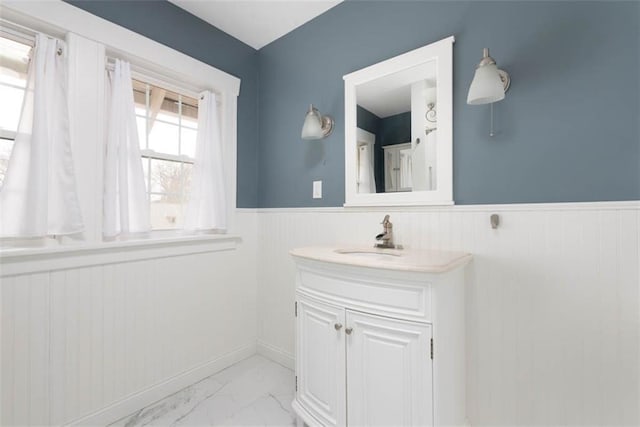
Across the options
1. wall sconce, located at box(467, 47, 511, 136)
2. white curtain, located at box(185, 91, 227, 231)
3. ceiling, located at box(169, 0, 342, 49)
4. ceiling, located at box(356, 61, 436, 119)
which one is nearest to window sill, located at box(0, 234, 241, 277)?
white curtain, located at box(185, 91, 227, 231)

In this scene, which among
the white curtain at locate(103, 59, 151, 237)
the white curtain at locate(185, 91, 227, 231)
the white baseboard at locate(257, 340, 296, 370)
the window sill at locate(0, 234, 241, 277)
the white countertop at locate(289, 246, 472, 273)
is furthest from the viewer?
the white baseboard at locate(257, 340, 296, 370)

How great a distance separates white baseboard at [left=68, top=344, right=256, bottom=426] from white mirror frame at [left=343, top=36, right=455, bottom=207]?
1.52m

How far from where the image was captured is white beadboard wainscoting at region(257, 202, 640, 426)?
1.13 metres

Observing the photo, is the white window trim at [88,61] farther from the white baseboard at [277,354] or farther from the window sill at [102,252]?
the white baseboard at [277,354]

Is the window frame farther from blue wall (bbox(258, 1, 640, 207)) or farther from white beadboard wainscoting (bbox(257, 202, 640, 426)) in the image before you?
white beadboard wainscoting (bbox(257, 202, 640, 426))

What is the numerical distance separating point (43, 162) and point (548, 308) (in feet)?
7.96

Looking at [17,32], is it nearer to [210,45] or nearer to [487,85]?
[210,45]

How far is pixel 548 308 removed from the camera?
1.26 metres

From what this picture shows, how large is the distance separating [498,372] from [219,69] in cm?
258

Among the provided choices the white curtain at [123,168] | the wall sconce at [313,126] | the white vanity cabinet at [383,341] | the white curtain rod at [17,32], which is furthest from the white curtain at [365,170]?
the white curtain rod at [17,32]

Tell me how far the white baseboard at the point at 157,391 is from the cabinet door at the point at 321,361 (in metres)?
0.84

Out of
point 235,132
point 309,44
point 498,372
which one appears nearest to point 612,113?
point 498,372

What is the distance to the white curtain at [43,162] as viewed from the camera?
1322mm

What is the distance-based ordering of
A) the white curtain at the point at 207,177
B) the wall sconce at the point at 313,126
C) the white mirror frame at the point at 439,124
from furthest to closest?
the white curtain at the point at 207,177
the wall sconce at the point at 313,126
the white mirror frame at the point at 439,124
